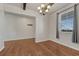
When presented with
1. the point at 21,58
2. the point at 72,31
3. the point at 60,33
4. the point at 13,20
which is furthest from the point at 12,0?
the point at 72,31

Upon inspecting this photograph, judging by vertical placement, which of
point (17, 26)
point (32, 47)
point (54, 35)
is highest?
point (17, 26)

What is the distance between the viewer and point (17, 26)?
2.43 meters

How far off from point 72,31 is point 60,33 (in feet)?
1.00

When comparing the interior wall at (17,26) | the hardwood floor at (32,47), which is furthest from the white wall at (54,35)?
the interior wall at (17,26)

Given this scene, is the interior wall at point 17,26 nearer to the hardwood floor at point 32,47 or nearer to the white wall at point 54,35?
the hardwood floor at point 32,47

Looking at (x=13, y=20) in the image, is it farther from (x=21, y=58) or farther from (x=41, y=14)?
(x=21, y=58)

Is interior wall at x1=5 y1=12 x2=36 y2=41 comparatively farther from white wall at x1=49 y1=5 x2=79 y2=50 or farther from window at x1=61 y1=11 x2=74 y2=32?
window at x1=61 y1=11 x2=74 y2=32

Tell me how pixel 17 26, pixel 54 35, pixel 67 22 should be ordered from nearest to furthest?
pixel 67 22
pixel 54 35
pixel 17 26

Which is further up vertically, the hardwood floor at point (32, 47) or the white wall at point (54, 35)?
the white wall at point (54, 35)

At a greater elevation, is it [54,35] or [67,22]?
[67,22]

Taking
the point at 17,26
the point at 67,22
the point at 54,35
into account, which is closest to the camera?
the point at 67,22

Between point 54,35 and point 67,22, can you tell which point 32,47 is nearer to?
point 54,35

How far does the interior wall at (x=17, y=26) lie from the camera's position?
2203 mm

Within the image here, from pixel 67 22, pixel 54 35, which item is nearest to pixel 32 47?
pixel 54 35
